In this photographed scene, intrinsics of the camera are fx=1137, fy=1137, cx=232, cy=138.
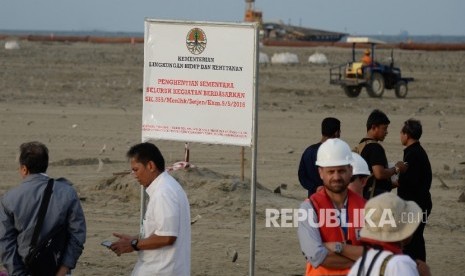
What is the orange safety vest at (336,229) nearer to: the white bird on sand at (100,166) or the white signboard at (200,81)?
the white signboard at (200,81)

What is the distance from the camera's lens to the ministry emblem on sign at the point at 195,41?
9.20 meters

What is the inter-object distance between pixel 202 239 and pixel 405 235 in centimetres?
A: 744

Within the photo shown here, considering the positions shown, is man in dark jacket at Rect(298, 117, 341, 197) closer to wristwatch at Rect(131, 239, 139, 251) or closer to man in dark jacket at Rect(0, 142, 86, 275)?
wristwatch at Rect(131, 239, 139, 251)

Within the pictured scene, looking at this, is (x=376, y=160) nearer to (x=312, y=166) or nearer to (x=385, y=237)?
(x=312, y=166)

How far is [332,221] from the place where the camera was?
20.9 feet

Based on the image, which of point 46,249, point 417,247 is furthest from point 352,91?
point 46,249

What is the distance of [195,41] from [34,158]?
8.20 feet

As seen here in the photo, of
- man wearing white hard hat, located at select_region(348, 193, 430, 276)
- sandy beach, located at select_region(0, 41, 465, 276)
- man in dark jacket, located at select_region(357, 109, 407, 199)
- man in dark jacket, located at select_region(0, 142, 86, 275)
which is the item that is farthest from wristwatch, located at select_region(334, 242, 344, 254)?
sandy beach, located at select_region(0, 41, 465, 276)

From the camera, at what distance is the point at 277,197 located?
14.8 meters

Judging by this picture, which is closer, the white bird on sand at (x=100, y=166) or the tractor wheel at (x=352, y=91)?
the white bird on sand at (x=100, y=166)

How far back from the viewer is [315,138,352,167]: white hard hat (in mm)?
6415

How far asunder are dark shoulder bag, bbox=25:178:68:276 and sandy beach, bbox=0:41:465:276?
3721 mm

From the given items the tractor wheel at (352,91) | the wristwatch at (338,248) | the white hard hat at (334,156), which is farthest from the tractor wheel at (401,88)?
the wristwatch at (338,248)

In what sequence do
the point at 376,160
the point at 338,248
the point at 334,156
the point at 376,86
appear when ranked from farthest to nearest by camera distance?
the point at 376,86, the point at 376,160, the point at 334,156, the point at 338,248
